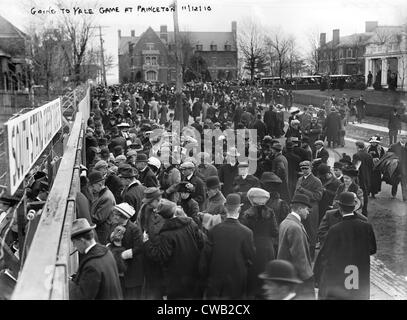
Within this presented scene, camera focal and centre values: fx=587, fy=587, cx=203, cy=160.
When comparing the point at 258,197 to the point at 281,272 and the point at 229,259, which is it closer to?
the point at 229,259

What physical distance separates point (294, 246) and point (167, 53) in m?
15.7

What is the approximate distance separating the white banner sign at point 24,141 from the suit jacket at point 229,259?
1489 mm

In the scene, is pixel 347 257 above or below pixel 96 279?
below

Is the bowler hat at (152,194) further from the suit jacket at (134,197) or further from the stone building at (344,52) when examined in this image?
the stone building at (344,52)

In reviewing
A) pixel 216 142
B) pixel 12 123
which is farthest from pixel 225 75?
pixel 12 123

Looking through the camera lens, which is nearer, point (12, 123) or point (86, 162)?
point (12, 123)

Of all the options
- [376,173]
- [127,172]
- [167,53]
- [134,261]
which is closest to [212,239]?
[134,261]

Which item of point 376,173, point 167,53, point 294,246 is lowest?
point 376,173

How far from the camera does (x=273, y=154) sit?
27.8 feet

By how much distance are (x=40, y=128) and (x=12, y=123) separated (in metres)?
1.93

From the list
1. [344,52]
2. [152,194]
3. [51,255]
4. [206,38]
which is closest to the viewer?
[51,255]

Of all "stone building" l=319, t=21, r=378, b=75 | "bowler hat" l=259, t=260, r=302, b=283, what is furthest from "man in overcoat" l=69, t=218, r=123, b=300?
"stone building" l=319, t=21, r=378, b=75

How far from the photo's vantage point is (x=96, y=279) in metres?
3.57
